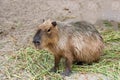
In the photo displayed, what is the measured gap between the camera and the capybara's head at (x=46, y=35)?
4.28 metres

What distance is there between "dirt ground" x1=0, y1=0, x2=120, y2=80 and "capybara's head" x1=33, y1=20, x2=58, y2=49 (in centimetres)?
101

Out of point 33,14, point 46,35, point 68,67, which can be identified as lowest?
point 68,67

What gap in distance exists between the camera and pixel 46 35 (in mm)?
4332

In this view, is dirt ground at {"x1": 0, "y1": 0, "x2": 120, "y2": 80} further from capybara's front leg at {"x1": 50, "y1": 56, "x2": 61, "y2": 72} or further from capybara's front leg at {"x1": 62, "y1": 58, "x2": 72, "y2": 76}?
capybara's front leg at {"x1": 62, "y1": 58, "x2": 72, "y2": 76}

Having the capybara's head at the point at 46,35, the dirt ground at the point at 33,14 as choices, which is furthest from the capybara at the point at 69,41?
the dirt ground at the point at 33,14

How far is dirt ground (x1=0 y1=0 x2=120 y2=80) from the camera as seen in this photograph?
19.3 ft

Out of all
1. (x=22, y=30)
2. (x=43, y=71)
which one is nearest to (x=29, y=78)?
(x=43, y=71)

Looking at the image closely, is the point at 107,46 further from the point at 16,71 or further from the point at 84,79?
the point at 16,71

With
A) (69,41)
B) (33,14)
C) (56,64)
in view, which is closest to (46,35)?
(69,41)

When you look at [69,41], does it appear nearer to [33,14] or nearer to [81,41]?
[81,41]

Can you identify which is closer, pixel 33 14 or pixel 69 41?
pixel 69 41

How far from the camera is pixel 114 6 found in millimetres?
7094

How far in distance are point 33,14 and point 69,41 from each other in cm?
286

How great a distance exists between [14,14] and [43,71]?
2952 millimetres
